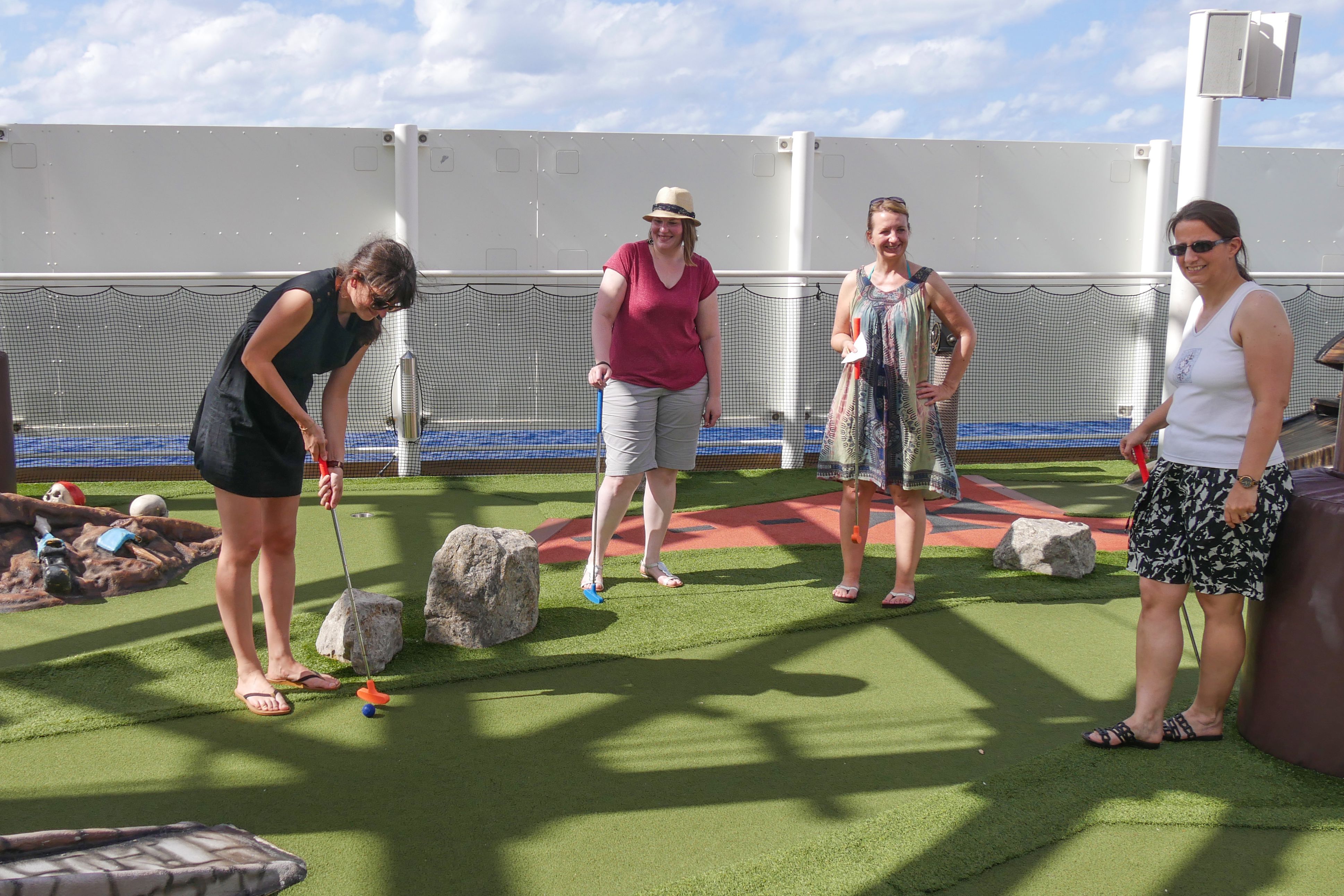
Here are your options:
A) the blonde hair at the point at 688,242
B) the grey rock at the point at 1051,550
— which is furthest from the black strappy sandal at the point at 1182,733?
the blonde hair at the point at 688,242

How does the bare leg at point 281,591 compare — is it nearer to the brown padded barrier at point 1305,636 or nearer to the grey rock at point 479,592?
the grey rock at point 479,592

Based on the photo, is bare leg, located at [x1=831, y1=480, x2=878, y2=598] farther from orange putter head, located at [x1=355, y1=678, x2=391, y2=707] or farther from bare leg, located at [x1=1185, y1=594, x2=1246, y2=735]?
orange putter head, located at [x1=355, y1=678, x2=391, y2=707]

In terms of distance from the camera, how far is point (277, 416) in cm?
284

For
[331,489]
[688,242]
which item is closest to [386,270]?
[331,489]

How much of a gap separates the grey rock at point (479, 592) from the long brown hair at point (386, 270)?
1.06 metres

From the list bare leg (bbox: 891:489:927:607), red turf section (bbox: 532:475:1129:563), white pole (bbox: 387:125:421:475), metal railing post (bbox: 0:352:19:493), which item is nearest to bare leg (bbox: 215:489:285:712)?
red turf section (bbox: 532:475:1129:563)

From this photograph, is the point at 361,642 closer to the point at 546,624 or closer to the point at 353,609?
the point at 353,609

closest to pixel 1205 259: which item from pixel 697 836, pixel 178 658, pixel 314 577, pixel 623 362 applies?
pixel 697 836

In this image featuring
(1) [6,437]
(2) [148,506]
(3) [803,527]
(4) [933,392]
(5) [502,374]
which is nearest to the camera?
(4) [933,392]

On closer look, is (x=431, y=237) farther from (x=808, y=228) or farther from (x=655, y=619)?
(x=655, y=619)

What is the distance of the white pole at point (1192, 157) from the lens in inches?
253

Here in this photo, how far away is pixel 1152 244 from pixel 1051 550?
4.70 m

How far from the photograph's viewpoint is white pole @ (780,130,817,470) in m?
7.10

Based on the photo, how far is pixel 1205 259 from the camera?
2480 mm
